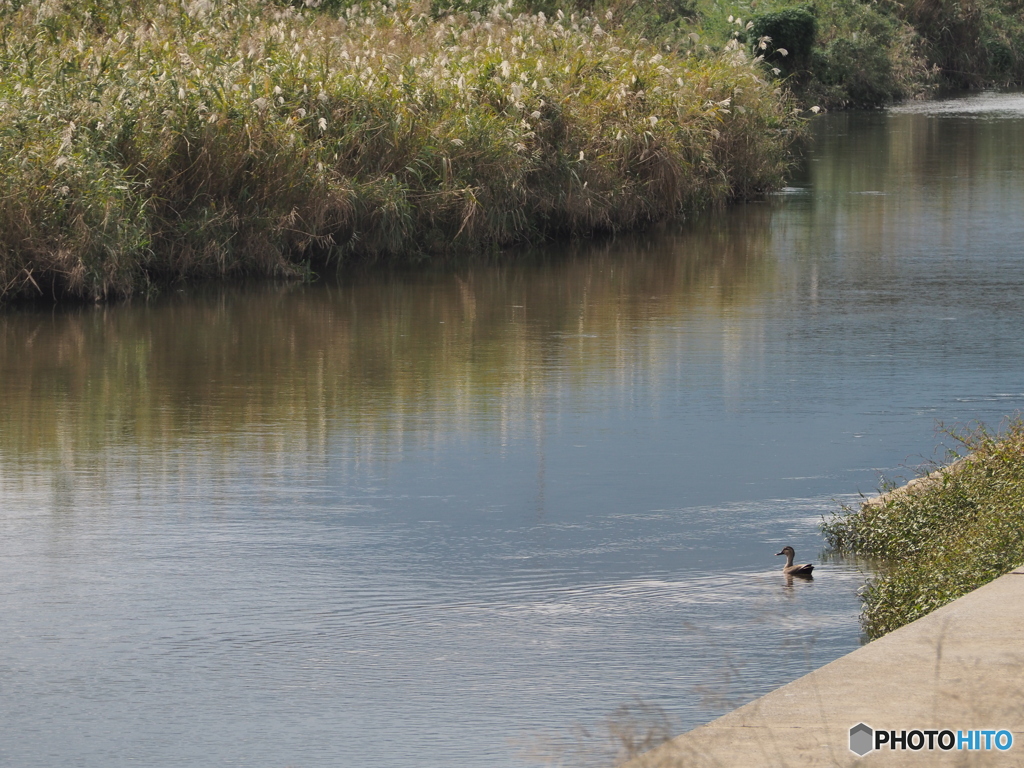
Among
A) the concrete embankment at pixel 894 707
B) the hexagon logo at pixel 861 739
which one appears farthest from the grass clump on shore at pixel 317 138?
the hexagon logo at pixel 861 739

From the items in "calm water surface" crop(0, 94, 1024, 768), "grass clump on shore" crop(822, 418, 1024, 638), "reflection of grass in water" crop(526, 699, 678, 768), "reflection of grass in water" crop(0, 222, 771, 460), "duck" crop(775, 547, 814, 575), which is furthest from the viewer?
"reflection of grass in water" crop(0, 222, 771, 460)

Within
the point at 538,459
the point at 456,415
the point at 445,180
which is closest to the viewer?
the point at 538,459

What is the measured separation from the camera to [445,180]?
19141 mm

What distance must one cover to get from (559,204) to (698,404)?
9278mm

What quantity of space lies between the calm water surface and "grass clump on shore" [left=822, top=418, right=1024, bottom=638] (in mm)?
236

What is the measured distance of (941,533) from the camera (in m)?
8.01

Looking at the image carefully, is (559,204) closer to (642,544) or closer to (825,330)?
(825,330)

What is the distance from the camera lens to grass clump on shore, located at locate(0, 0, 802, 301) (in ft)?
53.0

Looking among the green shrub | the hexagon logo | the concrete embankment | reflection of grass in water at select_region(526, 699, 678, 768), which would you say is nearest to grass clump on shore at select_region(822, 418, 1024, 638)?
the concrete embankment

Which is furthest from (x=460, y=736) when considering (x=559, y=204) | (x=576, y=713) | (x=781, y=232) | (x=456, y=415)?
(x=781, y=232)

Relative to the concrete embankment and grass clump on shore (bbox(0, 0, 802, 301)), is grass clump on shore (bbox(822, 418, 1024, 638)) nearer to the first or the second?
the concrete embankment

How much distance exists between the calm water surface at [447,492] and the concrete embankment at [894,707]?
97 cm

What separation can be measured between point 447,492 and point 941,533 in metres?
2.76

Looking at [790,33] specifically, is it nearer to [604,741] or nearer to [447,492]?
[447,492]
